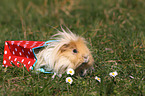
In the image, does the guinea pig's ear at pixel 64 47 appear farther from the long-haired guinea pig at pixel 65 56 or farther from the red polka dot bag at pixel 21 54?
the red polka dot bag at pixel 21 54

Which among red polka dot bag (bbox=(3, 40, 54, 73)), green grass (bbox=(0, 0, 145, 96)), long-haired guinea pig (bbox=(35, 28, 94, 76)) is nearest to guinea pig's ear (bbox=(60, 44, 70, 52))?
long-haired guinea pig (bbox=(35, 28, 94, 76))

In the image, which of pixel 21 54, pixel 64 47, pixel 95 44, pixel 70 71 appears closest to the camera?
pixel 70 71

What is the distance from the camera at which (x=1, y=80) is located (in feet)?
9.23

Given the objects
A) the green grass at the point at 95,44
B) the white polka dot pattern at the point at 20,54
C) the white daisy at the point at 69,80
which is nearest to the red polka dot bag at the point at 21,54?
the white polka dot pattern at the point at 20,54

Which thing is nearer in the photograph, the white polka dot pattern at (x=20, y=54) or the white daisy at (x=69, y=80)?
the white daisy at (x=69, y=80)

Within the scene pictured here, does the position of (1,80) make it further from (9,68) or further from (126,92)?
(126,92)

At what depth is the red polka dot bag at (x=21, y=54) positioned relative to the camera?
2955 mm

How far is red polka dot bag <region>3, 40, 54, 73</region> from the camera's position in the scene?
9.70 ft

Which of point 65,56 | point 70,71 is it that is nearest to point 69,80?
point 70,71

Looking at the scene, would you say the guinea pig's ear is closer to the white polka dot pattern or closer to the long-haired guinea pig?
the long-haired guinea pig

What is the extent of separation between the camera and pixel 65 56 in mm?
2910

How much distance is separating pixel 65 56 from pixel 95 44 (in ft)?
3.82

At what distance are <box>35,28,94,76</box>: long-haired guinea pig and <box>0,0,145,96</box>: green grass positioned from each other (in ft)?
0.49

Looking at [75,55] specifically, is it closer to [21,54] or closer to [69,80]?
[69,80]
